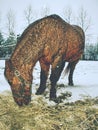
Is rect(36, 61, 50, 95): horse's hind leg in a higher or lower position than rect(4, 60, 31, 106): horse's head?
lower

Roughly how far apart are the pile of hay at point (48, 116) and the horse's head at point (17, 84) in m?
0.12

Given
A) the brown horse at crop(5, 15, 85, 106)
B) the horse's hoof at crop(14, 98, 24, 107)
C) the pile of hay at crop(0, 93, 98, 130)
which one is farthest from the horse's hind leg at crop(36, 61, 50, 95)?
the horse's hoof at crop(14, 98, 24, 107)

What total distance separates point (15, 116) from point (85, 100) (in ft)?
4.58

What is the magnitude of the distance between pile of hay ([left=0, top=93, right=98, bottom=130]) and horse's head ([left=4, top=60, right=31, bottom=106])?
117mm

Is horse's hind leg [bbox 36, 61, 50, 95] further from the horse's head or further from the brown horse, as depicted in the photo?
the horse's head

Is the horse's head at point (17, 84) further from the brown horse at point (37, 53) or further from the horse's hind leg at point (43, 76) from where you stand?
the horse's hind leg at point (43, 76)

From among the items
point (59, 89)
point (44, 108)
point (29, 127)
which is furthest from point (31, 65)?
point (59, 89)

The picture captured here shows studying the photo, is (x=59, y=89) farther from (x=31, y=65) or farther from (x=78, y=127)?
(x=78, y=127)

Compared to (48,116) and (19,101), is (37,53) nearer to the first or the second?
(19,101)

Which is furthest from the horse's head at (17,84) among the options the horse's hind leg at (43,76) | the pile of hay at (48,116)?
the horse's hind leg at (43,76)

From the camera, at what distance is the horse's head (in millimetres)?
3955

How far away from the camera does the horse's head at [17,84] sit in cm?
396

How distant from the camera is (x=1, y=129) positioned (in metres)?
3.38

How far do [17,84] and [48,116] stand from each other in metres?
0.58
